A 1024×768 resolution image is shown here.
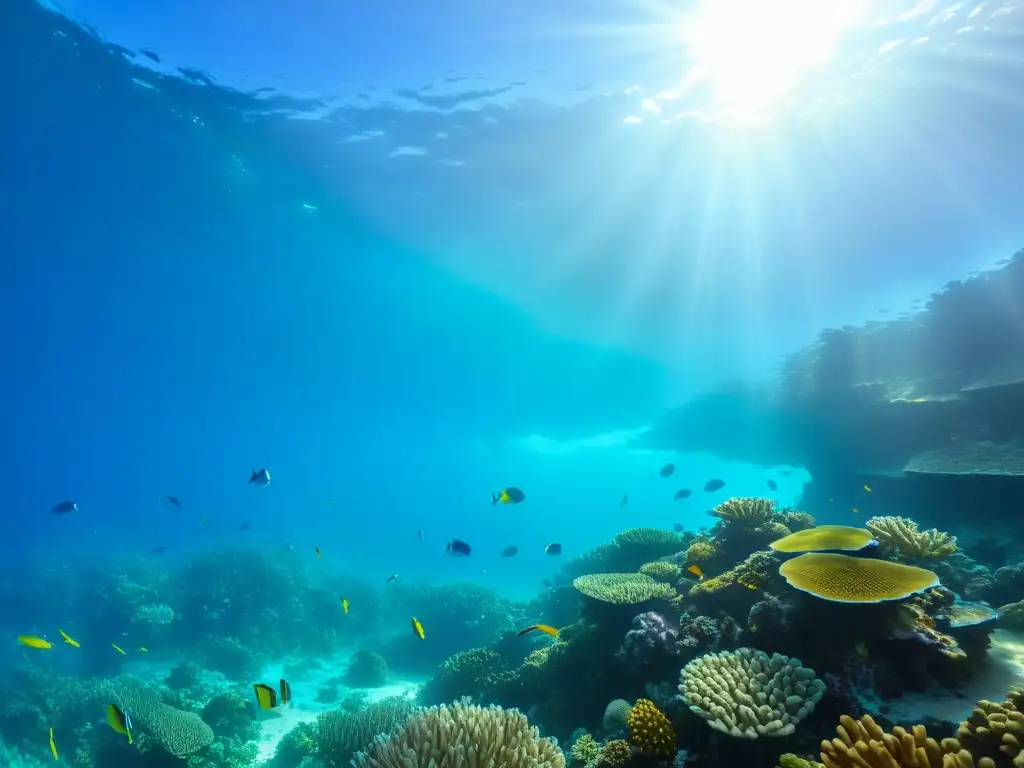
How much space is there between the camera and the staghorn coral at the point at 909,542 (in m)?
6.31

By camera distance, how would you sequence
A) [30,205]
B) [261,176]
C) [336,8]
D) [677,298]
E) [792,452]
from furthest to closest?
[792,452] < [677,298] < [30,205] < [261,176] < [336,8]

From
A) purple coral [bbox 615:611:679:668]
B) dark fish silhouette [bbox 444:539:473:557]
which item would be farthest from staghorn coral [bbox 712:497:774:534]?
dark fish silhouette [bbox 444:539:473:557]

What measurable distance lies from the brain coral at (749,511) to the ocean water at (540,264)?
45 cm

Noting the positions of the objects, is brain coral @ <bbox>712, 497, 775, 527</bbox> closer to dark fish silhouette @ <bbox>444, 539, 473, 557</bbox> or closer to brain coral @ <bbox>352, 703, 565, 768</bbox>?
dark fish silhouette @ <bbox>444, 539, 473, 557</bbox>

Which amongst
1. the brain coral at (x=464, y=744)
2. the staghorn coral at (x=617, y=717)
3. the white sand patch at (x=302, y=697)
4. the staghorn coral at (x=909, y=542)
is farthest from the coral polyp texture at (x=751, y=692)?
the white sand patch at (x=302, y=697)

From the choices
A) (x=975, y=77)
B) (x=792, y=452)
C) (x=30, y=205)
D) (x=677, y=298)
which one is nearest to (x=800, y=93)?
(x=975, y=77)

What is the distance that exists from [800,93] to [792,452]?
24.4 m

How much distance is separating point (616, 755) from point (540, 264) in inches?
882

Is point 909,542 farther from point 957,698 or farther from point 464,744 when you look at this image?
point 464,744

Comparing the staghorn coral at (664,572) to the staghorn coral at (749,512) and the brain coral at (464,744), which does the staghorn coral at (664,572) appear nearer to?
the staghorn coral at (749,512)

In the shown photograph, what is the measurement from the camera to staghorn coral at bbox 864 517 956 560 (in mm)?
6312

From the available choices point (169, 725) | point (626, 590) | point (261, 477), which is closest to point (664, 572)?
point (626, 590)

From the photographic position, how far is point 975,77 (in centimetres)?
1330

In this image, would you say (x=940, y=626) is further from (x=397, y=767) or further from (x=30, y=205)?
(x=30, y=205)
